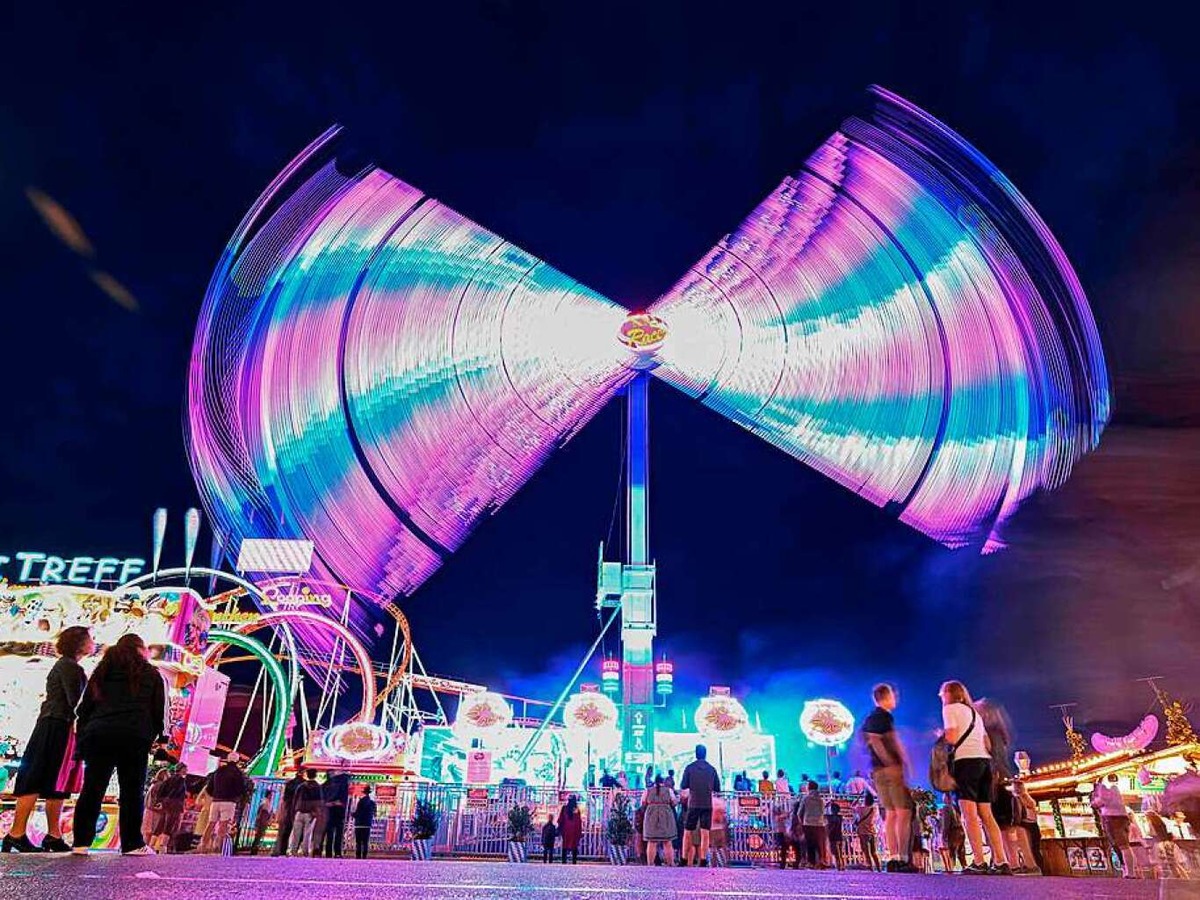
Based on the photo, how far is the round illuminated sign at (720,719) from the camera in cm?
2369

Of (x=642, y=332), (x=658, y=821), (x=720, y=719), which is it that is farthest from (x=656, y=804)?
(x=642, y=332)

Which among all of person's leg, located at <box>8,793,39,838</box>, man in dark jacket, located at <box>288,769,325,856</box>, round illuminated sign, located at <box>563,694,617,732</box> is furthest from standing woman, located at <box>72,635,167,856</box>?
round illuminated sign, located at <box>563,694,617,732</box>

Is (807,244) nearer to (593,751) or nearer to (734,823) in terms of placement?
(734,823)

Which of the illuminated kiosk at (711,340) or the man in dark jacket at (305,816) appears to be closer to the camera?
the man in dark jacket at (305,816)

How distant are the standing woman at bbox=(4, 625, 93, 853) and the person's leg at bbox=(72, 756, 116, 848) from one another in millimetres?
120

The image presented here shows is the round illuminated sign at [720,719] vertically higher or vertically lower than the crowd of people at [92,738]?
higher

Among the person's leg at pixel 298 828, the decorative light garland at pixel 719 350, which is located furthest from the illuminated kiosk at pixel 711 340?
the person's leg at pixel 298 828

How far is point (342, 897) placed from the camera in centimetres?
238

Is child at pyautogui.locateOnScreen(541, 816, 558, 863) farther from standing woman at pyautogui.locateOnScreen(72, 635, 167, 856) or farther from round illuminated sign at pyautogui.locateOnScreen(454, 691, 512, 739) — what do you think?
round illuminated sign at pyautogui.locateOnScreen(454, 691, 512, 739)

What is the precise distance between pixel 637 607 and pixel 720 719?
→ 13.1 feet

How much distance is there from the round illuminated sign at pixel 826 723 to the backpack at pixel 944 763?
692 inches

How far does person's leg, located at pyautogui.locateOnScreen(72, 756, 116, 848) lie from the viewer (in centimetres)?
420

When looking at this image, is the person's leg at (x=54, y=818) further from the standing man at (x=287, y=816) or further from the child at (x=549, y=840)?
the child at (x=549, y=840)

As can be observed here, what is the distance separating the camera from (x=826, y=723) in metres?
22.6
